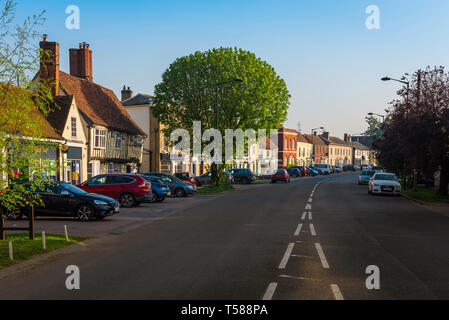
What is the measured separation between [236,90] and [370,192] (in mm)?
13601

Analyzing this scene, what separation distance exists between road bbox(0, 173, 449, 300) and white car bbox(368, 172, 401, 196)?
13937mm

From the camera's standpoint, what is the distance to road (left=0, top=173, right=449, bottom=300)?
22.2 feet

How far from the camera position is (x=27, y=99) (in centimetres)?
947

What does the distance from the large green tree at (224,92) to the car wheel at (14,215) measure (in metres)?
21.9

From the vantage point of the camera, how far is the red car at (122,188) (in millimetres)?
21750

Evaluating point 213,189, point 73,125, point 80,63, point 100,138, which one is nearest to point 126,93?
point 80,63

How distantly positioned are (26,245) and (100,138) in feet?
85.6

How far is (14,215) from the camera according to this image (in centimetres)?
1712

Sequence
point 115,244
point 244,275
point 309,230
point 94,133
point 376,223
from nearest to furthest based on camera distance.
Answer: point 244,275 → point 115,244 → point 309,230 → point 376,223 → point 94,133

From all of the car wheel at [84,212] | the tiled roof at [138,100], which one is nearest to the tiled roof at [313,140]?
the tiled roof at [138,100]

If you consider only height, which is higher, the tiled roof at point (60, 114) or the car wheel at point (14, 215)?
the tiled roof at point (60, 114)

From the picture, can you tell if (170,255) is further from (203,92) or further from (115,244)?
(203,92)

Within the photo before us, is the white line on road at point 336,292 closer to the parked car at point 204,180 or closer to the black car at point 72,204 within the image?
the black car at point 72,204
